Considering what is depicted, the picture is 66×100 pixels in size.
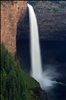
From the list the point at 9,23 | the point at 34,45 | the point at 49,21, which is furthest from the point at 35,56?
the point at 9,23

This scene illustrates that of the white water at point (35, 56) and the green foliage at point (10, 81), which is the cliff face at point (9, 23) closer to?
the white water at point (35, 56)

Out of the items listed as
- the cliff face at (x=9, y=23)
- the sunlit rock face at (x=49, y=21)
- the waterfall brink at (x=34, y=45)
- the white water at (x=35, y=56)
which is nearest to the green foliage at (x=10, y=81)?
the cliff face at (x=9, y=23)

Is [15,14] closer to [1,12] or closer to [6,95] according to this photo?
[1,12]

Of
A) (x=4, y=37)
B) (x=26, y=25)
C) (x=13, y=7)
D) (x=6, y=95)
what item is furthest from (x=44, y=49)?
(x=6, y=95)

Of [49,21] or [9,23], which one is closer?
[9,23]

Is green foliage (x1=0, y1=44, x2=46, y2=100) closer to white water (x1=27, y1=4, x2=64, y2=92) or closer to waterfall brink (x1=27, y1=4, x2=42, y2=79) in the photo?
white water (x1=27, y1=4, x2=64, y2=92)

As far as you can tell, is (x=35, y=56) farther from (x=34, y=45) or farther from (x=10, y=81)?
(x=10, y=81)
